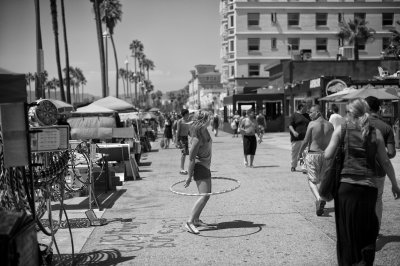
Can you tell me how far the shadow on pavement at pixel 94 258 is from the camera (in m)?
5.57

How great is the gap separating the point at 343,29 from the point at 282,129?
21.3m

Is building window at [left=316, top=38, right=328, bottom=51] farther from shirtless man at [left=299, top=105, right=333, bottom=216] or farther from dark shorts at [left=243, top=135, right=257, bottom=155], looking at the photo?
shirtless man at [left=299, top=105, right=333, bottom=216]

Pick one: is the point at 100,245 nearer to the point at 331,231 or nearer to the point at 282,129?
the point at 331,231

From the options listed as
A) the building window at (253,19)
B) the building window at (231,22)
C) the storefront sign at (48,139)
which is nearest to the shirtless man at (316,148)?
the storefront sign at (48,139)

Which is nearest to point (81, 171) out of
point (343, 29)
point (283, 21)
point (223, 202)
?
point (223, 202)

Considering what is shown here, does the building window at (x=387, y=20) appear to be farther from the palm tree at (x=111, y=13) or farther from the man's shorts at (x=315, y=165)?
the man's shorts at (x=315, y=165)

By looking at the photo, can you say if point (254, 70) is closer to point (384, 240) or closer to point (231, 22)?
point (231, 22)

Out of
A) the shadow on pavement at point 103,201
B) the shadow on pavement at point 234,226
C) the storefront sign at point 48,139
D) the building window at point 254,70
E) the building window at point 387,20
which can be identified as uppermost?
the building window at point 387,20

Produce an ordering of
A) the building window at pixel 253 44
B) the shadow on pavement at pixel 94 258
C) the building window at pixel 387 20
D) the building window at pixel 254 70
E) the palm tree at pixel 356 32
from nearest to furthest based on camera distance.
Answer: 1. the shadow on pavement at pixel 94 258
2. the palm tree at pixel 356 32
3. the building window at pixel 253 44
4. the building window at pixel 254 70
5. the building window at pixel 387 20

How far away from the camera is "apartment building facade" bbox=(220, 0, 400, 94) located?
58.5m

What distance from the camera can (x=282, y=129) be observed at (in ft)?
127

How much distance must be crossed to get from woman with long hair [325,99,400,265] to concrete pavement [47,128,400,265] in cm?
68

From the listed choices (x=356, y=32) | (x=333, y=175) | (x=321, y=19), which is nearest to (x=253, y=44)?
(x=321, y=19)

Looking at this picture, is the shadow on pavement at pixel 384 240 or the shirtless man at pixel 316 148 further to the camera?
the shirtless man at pixel 316 148
